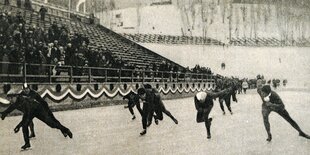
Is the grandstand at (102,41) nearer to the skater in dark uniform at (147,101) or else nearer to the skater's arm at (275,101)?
the skater in dark uniform at (147,101)

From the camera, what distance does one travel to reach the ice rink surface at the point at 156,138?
511 cm

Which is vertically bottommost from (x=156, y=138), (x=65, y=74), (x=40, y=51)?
(x=156, y=138)

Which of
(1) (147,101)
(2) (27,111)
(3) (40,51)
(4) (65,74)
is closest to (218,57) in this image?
(4) (65,74)

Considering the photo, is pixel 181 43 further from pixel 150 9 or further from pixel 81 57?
pixel 81 57

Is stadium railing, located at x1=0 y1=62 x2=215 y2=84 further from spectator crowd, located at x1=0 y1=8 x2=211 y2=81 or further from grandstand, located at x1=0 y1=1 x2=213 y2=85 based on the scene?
grandstand, located at x1=0 y1=1 x2=213 y2=85

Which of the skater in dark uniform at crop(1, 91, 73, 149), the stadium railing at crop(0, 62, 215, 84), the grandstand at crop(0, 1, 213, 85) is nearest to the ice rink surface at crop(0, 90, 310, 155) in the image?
the skater in dark uniform at crop(1, 91, 73, 149)

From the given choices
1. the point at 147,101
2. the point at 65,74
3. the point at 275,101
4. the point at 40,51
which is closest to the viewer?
the point at 275,101

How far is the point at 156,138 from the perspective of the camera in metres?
6.04

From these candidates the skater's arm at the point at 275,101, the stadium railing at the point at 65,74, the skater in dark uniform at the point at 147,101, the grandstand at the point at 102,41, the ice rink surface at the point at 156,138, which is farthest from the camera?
the grandstand at the point at 102,41

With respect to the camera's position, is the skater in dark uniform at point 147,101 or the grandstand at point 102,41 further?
the grandstand at point 102,41

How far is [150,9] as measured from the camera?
35375mm

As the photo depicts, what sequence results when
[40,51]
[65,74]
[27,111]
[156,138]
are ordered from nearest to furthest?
[27,111]
[156,138]
[40,51]
[65,74]

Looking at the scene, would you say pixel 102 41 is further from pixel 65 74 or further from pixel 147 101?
pixel 147 101

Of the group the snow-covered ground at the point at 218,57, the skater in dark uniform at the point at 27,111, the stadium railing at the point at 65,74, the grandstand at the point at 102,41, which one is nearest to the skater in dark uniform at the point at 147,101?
the skater in dark uniform at the point at 27,111
